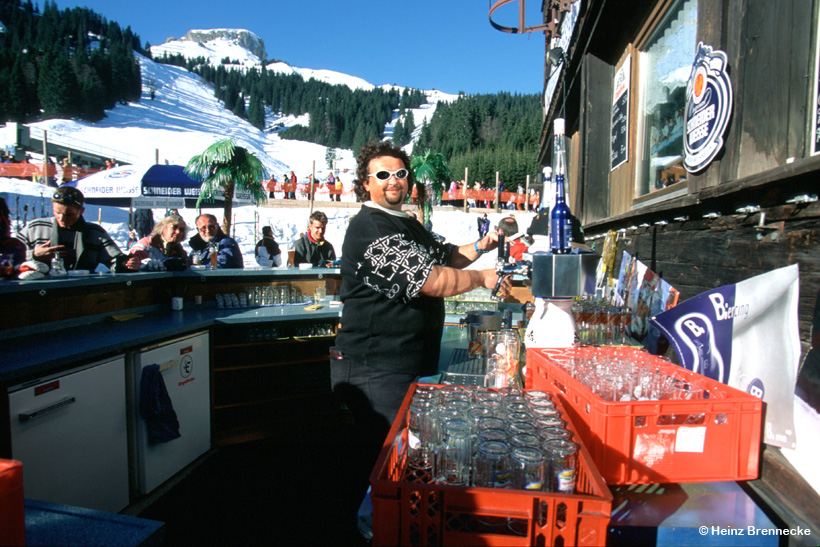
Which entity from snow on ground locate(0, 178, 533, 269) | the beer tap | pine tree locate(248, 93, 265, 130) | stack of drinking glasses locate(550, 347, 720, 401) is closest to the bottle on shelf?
the beer tap

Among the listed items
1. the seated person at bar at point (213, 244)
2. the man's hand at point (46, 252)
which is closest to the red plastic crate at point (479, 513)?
the man's hand at point (46, 252)

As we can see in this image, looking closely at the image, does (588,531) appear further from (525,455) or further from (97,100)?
(97,100)

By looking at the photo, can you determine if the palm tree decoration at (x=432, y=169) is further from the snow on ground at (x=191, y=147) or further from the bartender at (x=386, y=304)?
the bartender at (x=386, y=304)

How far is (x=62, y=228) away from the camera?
14.7 feet

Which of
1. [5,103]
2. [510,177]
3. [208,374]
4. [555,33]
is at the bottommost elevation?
[208,374]

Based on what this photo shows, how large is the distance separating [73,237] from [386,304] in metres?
4.05

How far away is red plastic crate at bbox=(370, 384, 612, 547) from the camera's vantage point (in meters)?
1.02

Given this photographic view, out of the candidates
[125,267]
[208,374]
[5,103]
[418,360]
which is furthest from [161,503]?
[5,103]

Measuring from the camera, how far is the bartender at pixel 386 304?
6.46 feet

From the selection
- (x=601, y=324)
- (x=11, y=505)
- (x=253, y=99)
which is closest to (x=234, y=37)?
(x=253, y=99)

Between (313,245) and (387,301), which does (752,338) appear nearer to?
(387,301)

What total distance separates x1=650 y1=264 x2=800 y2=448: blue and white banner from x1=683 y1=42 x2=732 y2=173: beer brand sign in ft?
2.51

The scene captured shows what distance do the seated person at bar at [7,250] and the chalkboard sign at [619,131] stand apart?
493 centimetres

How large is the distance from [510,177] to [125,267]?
4966cm
